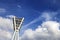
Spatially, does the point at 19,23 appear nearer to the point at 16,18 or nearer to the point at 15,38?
the point at 16,18

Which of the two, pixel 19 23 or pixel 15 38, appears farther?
pixel 19 23

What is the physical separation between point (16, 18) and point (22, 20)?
5.60m

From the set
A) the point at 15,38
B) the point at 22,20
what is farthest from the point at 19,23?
the point at 15,38

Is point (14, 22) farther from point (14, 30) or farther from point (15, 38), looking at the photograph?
point (15, 38)

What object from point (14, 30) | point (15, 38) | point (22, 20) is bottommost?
point (15, 38)

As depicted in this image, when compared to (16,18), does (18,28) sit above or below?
below

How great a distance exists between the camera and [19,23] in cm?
→ 13150

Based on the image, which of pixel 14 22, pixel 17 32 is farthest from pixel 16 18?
pixel 17 32

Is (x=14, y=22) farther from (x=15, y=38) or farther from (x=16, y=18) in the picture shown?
(x=15, y=38)

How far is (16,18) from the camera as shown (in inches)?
5133

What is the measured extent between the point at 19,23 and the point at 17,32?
10832mm

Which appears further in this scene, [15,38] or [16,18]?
[16,18]

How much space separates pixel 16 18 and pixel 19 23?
5256 millimetres

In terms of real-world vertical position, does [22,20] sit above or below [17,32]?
above
